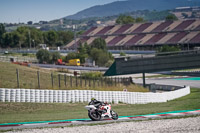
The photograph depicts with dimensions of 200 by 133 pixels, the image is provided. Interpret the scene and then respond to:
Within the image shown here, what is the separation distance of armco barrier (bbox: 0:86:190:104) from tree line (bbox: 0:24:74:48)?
119661 mm

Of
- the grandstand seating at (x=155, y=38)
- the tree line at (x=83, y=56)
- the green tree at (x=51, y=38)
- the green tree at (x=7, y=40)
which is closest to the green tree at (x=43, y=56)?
the tree line at (x=83, y=56)

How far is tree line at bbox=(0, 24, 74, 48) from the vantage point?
160 m

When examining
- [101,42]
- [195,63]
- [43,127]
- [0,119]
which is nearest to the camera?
[43,127]

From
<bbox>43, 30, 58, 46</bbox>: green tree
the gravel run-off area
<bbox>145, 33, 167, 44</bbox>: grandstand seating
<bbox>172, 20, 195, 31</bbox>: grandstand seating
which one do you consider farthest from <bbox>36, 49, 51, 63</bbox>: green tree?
the gravel run-off area

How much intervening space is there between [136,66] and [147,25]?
279 feet

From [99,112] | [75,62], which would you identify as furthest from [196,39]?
[99,112]

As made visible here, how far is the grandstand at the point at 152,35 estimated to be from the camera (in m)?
109

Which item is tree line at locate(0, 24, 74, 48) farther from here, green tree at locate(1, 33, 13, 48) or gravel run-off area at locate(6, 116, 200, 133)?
gravel run-off area at locate(6, 116, 200, 133)

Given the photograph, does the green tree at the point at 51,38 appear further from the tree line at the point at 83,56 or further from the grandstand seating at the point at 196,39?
the grandstand seating at the point at 196,39

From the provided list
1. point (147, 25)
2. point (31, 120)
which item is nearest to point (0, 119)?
point (31, 120)

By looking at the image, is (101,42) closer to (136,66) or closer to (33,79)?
(136,66)

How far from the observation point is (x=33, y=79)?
124 feet

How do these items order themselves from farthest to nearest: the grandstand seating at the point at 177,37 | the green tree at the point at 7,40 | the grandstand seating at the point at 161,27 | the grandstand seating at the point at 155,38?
the green tree at the point at 7,40, the grandstand seating at the point at 161,27, the grandstand seating at the point at 155,38, the grandstand seating at the point at 177,37

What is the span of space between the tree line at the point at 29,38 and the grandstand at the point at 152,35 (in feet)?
86.8
